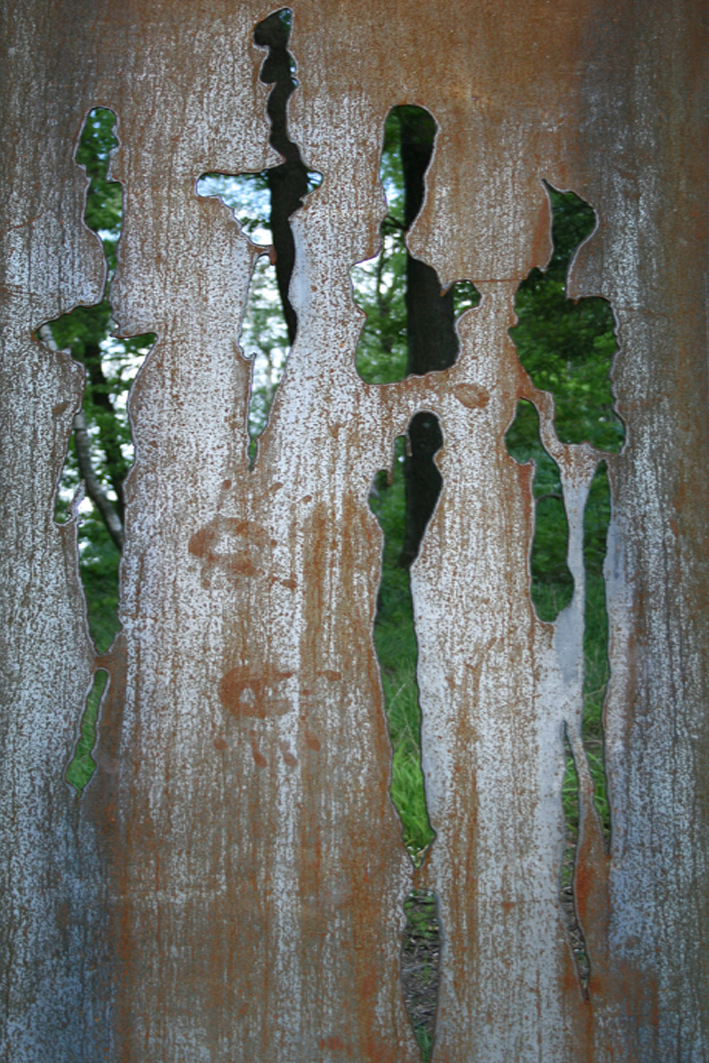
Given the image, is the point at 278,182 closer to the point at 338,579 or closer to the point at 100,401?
the point at 338,579

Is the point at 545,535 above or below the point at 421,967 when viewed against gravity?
above

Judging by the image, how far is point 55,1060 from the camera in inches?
49.2

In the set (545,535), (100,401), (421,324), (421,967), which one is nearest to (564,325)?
(421,324)

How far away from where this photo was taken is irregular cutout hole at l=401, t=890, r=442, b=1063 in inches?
63.4

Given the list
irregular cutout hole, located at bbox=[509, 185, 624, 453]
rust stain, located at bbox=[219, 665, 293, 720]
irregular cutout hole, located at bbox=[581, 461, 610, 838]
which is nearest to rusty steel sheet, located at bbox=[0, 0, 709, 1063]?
rust stain, located at bbox=[219, 665, 293, 720]

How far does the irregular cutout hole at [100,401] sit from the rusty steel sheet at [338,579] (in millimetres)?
3173

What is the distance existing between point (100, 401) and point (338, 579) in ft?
26.0

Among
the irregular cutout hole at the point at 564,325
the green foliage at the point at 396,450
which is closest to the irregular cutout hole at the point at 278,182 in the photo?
the green foliage at the point at 396,450

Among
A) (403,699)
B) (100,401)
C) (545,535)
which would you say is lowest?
(403,699)

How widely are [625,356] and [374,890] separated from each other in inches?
38.9

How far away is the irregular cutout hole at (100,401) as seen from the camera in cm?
544

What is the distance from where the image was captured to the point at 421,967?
181 cm

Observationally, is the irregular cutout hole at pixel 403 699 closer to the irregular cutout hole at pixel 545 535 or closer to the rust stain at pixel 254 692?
the rust stain at pixel 254 692

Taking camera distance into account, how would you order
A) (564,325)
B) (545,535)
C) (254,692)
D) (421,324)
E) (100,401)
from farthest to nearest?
(100,401) → (545,535) → (564,325) → (421,324) → (254,692)
